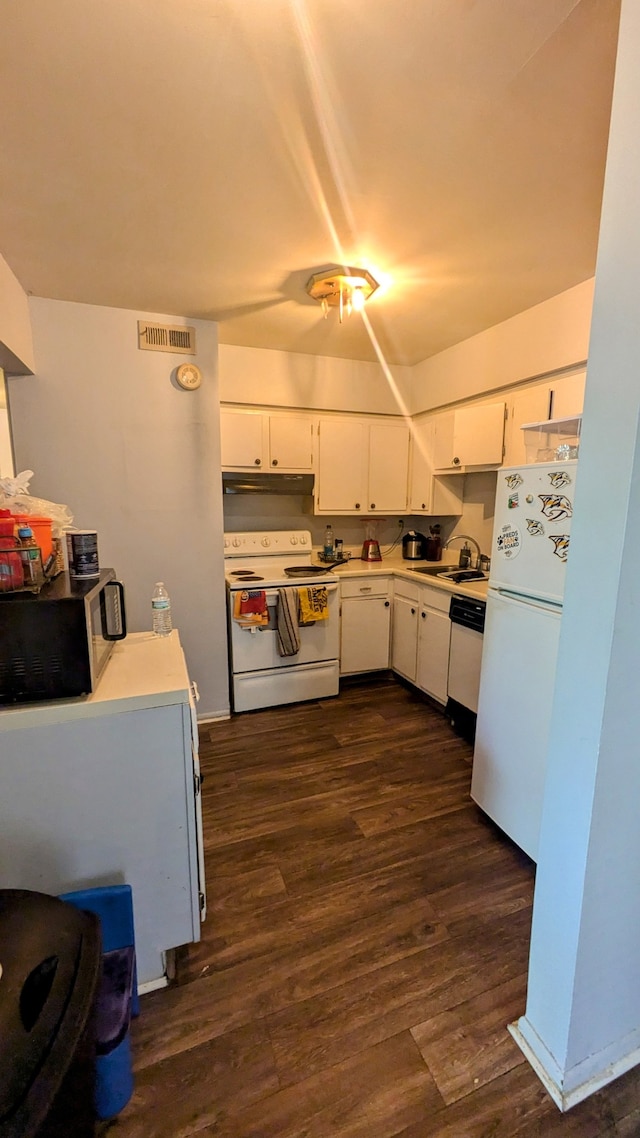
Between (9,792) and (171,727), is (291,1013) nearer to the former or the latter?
(171,727)

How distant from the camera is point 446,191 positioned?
→ 5.05 ft

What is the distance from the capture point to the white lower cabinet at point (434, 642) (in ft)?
9.35

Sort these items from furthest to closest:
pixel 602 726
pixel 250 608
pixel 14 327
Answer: pixel 250 608
pixel 14 327
pixel 602 726

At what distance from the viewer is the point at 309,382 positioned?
10.9 ft

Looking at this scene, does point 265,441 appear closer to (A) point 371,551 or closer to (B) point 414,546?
(A) point 371,551

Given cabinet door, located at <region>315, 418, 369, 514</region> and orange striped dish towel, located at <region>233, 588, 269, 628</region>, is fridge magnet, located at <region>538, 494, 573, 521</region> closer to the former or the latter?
orange striped dish towel, located at <region>233, 588, 269, 628</region>

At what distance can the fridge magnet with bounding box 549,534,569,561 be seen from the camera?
1561 mm

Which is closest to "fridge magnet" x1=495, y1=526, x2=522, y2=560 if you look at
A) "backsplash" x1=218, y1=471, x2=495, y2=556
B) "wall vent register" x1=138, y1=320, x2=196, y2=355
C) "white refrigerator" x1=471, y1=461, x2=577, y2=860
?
"white refrigerator" x1=471, y1=461, x2=577, y2=860

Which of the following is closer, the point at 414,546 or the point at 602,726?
the point at 602,726

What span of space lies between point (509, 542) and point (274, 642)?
1704 mm

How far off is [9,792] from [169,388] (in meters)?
2.20

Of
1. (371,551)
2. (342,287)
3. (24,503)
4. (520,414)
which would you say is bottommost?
(371,551)

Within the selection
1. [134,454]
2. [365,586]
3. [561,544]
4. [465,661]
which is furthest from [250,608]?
[561,544]

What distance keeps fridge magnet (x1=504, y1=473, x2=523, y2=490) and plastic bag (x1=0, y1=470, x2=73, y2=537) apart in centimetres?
165
